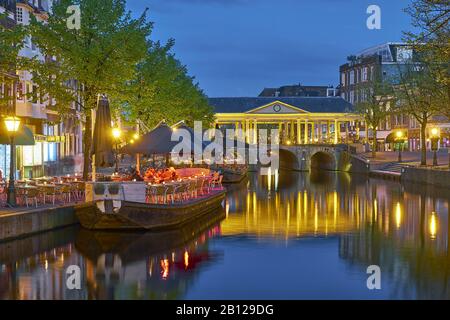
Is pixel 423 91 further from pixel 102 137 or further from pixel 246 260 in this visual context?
pixel 246 260

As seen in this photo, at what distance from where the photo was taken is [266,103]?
135 m

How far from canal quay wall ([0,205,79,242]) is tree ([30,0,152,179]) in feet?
20.9

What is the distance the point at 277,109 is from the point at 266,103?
2.54 m

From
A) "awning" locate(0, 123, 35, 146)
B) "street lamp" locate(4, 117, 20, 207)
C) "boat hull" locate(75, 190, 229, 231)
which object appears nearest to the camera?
"boat hull" locate(75, 190, 229, 231)

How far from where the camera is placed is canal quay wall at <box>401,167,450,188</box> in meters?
51.6

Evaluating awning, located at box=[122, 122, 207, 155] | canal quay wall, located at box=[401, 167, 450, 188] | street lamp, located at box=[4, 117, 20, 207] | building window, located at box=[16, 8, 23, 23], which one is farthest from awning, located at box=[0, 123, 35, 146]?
canal quay wall, located at box=[401, 167, 450, 188]

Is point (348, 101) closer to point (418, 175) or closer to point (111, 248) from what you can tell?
point (418, 175)

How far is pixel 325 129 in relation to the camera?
493ft

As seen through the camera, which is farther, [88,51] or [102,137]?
[88,51]

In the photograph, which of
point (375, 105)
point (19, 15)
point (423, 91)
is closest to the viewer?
point (19, 15)

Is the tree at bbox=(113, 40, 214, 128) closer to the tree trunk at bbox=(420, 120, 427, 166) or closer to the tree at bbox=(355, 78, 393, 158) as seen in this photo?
the tree trunk at bbox=(420, 120, 427, 166)

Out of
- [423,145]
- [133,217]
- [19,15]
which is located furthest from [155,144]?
[423,145]

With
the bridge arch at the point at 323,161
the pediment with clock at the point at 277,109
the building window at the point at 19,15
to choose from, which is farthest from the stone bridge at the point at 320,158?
the building window at the point at 19,15

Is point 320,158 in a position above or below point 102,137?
below
